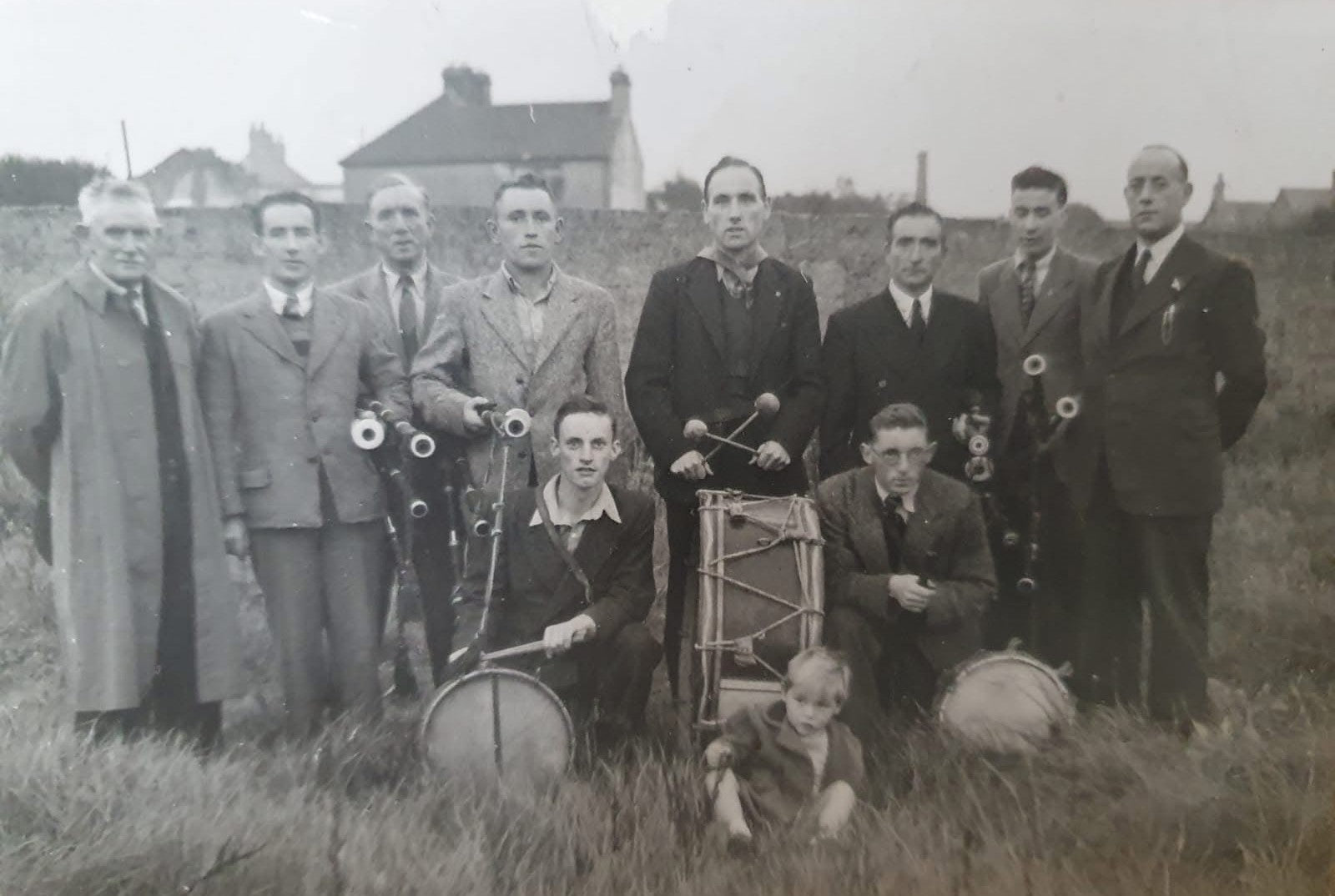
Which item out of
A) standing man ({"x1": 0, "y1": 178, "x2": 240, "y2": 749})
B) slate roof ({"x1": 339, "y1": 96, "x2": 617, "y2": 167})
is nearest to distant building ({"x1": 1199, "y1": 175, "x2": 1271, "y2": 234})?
slate roof ({"x1": 339, "y1": 96, "x2": 617, "y2": 167})

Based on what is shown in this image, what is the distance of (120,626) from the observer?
323 centimetres

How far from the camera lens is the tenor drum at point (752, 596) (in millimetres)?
3121

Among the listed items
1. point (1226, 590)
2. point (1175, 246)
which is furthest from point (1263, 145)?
point (1226, 590)

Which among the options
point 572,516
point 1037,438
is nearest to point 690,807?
point 572,516

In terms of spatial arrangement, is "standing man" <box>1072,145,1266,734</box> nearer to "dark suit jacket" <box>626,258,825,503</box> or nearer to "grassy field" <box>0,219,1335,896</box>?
"grassy field" <box>0,219,1335,896</box>

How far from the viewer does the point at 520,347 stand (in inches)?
137

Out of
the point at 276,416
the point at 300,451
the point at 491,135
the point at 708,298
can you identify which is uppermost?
the point at 491,135

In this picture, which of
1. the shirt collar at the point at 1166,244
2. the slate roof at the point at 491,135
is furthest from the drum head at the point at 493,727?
the shirt collar at the point at 1166,244

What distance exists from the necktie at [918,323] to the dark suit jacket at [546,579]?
1124 millimetres

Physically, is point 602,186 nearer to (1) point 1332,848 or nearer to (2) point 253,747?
(2) point 253,747

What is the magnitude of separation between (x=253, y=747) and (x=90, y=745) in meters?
0.47

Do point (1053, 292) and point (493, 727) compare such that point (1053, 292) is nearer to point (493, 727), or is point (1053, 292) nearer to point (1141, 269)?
point (1141, 269)

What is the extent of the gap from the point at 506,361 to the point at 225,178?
3.56 ft

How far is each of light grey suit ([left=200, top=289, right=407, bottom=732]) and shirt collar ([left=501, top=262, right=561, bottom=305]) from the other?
18.7 inches
